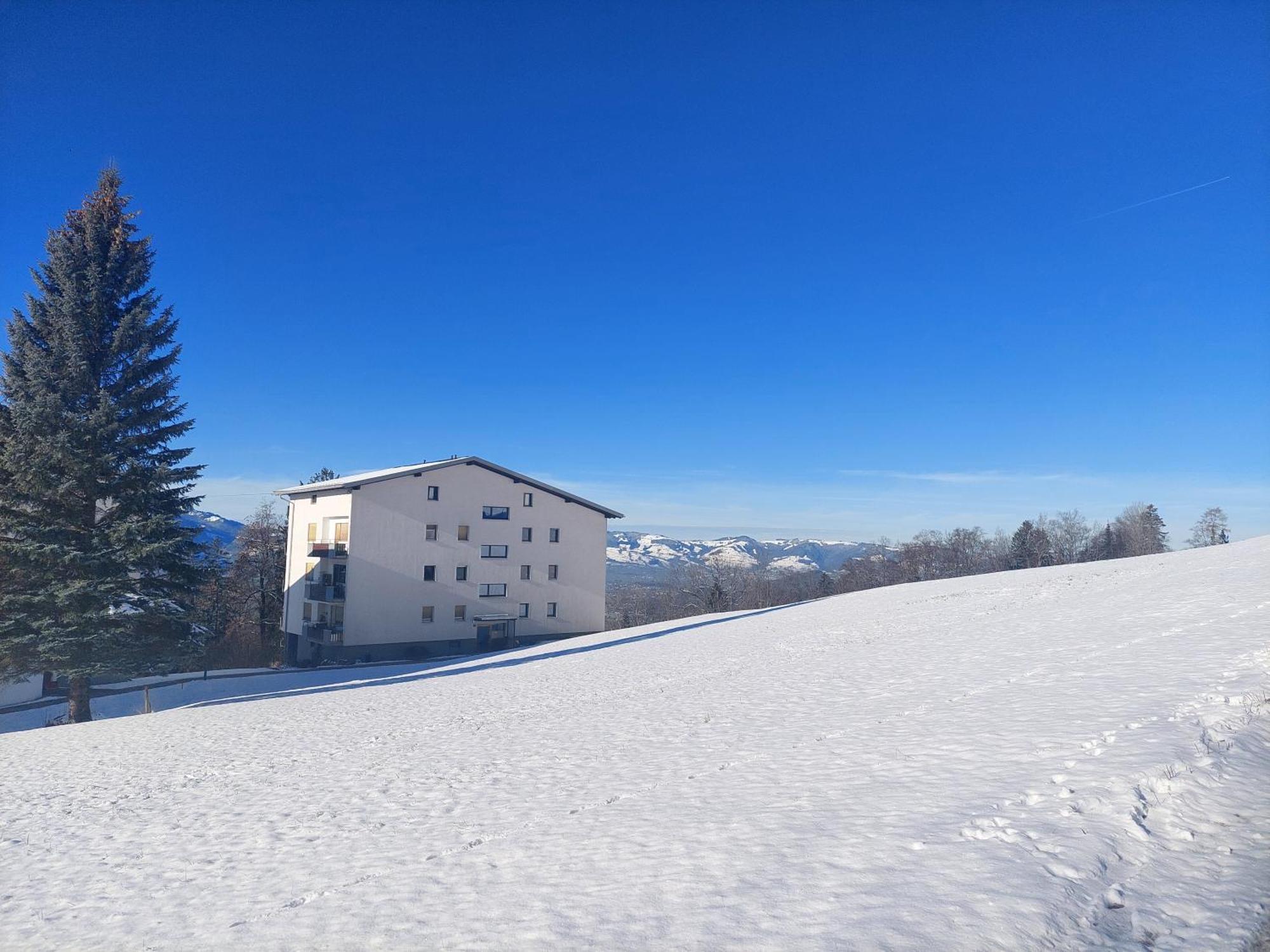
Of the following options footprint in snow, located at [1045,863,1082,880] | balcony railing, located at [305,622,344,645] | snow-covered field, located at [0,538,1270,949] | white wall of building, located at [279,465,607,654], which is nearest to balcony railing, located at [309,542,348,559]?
white wall of building, located at [279,465,607,654]

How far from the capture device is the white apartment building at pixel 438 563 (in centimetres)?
3881

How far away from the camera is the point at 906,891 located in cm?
552

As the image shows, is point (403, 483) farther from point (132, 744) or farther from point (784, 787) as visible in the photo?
point (784, 787)

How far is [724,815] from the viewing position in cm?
780

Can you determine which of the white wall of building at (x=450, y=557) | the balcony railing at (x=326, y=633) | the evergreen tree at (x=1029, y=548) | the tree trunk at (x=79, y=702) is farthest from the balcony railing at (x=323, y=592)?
the evergreen tree at (x=1029, y=548)

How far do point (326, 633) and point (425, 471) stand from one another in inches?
416

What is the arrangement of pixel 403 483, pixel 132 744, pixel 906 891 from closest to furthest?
pixel 906 891
pixel 132 744
pixel 403 483

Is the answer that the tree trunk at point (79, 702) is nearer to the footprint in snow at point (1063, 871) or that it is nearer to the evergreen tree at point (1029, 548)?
the footprint in snow at point (1063, 871)

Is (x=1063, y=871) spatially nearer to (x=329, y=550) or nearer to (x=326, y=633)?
(x=326, y=633)

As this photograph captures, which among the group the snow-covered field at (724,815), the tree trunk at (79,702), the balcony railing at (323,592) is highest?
the balcony railing at (323,592)

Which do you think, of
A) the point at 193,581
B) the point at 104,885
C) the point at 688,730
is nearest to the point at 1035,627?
the point at 688,730

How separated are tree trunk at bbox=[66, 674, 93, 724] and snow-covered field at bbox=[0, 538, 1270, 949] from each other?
5.92 meters

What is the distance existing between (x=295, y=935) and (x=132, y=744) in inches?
518

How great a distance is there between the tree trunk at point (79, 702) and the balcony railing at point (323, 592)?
15913 mm
